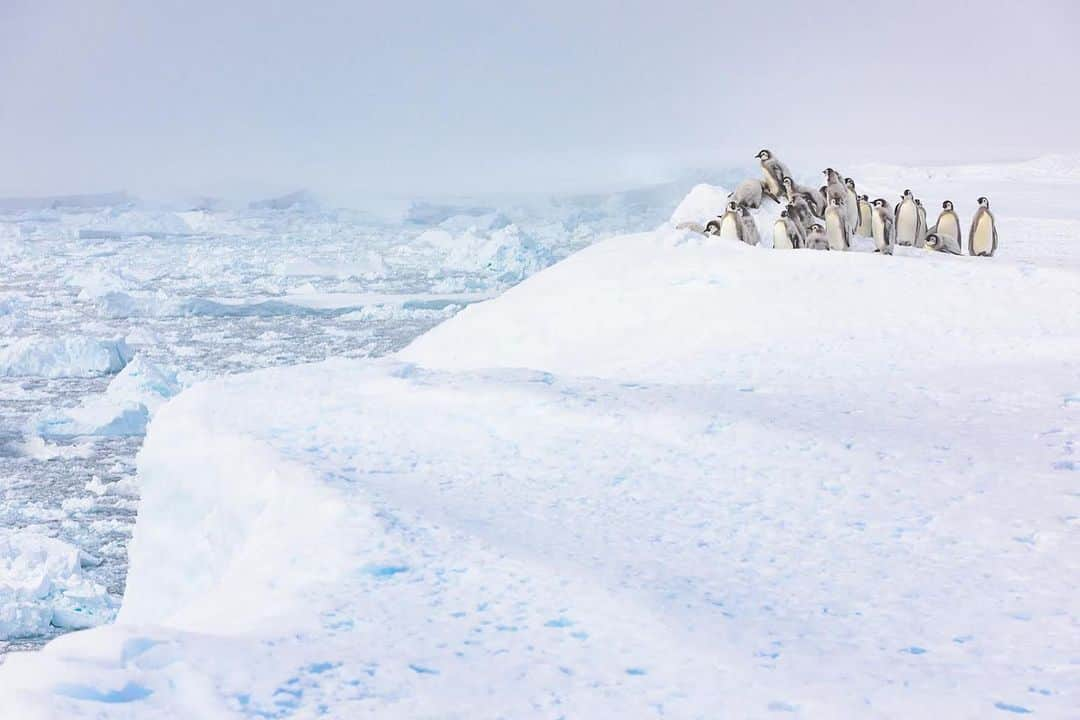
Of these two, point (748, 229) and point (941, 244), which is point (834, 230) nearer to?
point (748, 229)

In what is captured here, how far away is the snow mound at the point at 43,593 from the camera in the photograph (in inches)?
350

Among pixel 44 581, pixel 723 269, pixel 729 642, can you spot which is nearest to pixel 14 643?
pixel 44 581

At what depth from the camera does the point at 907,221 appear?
34.5 ft

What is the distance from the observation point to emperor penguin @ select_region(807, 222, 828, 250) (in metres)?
8.56

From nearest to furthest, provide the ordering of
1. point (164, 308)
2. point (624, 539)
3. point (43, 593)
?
point (624, 539), point (43, 593), point (164, 308)

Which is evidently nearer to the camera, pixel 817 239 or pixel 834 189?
pixel 817 239

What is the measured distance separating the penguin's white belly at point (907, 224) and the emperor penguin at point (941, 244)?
75 centimetres

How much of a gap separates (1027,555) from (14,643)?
8.19 metres

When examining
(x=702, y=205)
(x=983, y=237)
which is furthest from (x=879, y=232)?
(x=702, y=205)

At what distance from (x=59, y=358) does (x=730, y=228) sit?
15290 mm

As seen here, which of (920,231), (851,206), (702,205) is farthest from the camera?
(702,205)

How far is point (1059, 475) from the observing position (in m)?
3.41

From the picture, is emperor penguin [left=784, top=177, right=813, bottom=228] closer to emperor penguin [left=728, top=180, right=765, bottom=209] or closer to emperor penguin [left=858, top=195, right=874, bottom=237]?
emperor penguin [left=728, top=180, right=765, bottom=209]

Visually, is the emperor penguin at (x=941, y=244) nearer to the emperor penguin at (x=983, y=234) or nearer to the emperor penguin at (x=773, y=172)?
the emperor penguin at (x=983, y=234)
